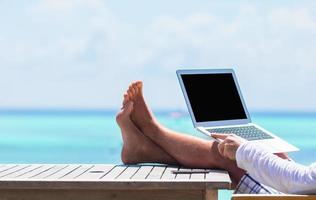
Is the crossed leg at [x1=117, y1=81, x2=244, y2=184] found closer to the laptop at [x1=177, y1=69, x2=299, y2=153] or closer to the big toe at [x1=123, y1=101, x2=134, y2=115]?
the big toe at [x1=123, y1=101, x2=134, y2=115]

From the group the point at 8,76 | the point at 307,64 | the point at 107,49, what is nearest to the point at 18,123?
the point at 8,76

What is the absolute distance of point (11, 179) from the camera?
11.7ft

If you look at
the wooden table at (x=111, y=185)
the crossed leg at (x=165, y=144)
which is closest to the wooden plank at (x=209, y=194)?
the wooden table at (x=111, y=185)

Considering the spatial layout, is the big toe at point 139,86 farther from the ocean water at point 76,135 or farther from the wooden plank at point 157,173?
the ocean water at point 76,135

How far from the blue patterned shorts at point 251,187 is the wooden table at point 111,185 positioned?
83mm

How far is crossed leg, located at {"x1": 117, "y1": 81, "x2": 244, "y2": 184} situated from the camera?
4.07m

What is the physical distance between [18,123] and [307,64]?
13848mm

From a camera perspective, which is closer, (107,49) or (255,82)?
(255,82)

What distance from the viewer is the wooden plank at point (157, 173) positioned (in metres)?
3.63

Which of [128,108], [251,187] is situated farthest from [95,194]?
[128,108]

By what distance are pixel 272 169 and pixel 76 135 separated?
29253mm

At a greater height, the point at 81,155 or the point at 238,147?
the point at 238,147

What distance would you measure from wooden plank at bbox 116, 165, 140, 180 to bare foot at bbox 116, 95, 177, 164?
0.15 meters

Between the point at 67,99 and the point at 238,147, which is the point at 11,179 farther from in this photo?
the point at 67,99
